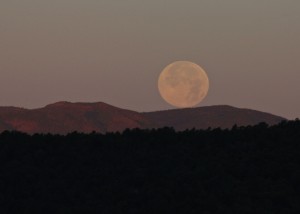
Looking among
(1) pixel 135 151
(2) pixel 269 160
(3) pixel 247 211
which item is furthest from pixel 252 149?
(3) pixel 247 211

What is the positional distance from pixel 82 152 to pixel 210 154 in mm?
7781

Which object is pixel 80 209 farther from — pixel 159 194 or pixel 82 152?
pixel 82 152

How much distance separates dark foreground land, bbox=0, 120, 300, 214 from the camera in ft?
162

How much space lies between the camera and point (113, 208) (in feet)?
160

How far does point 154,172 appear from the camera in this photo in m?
54.3

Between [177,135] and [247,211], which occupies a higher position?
[177,135]

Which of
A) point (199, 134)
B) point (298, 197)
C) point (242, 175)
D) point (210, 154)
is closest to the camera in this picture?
point (298, 197)

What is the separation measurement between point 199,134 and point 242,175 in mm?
8085

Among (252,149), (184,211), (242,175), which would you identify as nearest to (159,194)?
(184,211)

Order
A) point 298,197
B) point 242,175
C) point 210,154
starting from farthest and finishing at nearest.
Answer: point 210,154 → point 242,175 → point 298,197

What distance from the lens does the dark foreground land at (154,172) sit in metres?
49.5

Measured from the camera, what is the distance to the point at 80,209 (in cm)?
4872

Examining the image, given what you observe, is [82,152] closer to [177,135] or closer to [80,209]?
[177,135]

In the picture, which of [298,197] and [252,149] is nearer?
[298,197]
